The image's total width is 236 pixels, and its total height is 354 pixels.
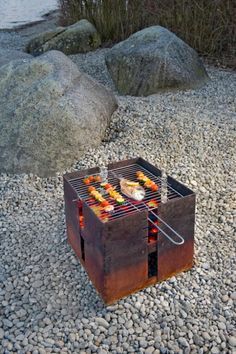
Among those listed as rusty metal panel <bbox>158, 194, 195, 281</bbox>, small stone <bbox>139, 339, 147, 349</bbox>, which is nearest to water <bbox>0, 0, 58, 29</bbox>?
rusty metal panel <bbox>158, 194, 195, 281</bbox>

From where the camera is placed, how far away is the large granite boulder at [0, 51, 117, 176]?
11.2 ft

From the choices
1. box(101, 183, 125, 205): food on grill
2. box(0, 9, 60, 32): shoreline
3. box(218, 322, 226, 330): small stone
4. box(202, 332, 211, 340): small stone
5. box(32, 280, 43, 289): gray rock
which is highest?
box(101, 183, 125, 205): food on grill

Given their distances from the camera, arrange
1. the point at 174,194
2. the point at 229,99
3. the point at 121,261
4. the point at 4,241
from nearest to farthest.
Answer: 1. the point at 121,261
2. the point at 174,194
3. the point at 4,241
4. the point at 229,99

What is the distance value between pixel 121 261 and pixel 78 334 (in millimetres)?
406

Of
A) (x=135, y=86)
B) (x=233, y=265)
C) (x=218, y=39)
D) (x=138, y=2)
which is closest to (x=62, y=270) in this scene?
(x=233, y=265)

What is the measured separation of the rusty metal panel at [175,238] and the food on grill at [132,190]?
23 centimetres

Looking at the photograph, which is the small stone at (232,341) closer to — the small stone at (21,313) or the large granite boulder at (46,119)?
the small stone at (21,313)

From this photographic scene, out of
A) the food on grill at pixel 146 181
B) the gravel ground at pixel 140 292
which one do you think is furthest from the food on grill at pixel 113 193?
the gravel ground at pixel 140 292

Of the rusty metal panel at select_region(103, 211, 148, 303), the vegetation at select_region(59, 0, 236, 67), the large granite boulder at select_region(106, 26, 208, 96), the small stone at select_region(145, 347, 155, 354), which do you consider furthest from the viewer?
the vegetation at select_region(59, 0, 236, 67)

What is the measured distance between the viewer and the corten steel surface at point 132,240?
2.06 m

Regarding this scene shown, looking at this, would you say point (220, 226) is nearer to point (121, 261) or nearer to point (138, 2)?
point (121, 261)

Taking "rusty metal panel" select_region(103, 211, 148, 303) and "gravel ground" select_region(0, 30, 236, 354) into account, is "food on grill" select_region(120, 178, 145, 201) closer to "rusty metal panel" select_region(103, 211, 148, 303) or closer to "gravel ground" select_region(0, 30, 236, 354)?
"rusty metal panel" select_region(103, 211, 148, 303)

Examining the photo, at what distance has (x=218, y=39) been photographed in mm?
6066

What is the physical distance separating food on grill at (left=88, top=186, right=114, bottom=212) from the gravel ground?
0.42 metres
